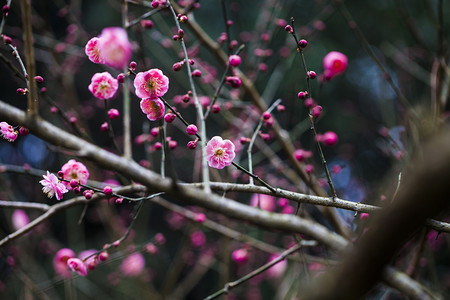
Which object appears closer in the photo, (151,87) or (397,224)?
(397,224)

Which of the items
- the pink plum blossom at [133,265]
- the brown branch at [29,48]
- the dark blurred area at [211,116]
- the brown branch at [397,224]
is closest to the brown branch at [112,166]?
the brown branch at [29,48]

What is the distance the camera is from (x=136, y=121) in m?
4.84

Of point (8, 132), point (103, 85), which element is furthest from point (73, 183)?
point (103, 85)

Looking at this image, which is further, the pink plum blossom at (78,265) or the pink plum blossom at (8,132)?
the pink plum blossom at (78,265)

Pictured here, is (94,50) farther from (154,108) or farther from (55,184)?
(55,184)

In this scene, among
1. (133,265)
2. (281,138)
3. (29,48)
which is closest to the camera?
(29,48)

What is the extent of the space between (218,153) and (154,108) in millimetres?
232

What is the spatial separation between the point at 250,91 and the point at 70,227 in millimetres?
2052

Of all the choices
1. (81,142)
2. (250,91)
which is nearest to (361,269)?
(81,142)

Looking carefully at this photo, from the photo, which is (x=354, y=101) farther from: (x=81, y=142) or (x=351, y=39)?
(x=81, y=142)

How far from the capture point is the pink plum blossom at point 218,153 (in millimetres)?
1115

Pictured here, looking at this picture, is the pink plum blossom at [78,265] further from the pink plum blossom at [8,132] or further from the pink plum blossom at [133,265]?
the pink plum blossom at [133,265]

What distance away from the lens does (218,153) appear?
1.12 metres

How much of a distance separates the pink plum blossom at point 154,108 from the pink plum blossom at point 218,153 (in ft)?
0.59
